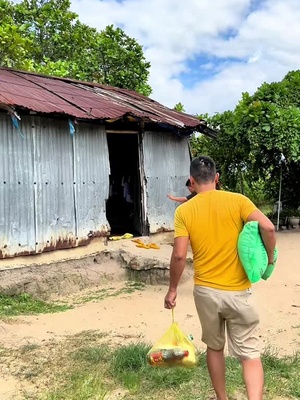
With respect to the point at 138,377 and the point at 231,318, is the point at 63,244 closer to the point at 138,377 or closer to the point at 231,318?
the point at 138,377

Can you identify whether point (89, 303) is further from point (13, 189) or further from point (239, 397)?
point (239, 397)

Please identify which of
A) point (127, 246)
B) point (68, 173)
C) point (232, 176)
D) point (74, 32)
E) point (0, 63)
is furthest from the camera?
point (74, 32)

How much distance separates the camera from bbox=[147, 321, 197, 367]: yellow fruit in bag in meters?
3.30

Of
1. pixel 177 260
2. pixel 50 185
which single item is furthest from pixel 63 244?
pixel 177 260

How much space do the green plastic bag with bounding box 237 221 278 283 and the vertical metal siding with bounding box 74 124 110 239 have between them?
5.00 meters

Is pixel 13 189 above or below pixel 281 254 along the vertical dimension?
above

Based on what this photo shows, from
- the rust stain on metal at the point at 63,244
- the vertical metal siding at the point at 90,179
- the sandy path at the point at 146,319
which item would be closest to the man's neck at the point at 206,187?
the sandy path at the point at 146,319

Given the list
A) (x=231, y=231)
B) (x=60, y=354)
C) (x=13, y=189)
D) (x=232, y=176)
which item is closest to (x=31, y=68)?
(x=232, y=176)

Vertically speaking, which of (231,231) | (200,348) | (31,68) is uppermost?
(31,68)

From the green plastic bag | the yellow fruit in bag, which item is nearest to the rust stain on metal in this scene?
the yellow fruit in bag

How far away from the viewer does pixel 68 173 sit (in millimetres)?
7496

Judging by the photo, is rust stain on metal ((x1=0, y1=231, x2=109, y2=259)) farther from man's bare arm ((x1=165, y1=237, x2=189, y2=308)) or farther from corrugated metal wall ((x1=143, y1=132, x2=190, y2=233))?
man's bare arm ((x1=165, y1=237, x2=189, y2=308))

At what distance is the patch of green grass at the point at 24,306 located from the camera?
6.09 m

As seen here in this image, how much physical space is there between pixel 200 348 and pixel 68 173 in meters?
3.77
